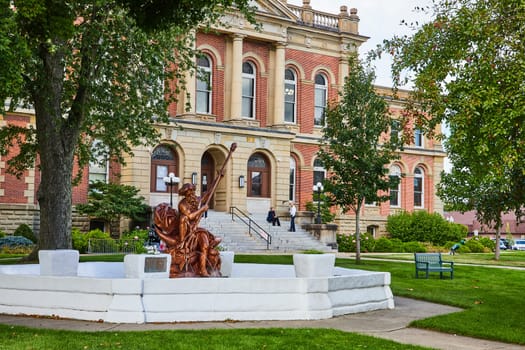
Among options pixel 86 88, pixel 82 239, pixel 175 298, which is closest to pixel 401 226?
pixel 82 239

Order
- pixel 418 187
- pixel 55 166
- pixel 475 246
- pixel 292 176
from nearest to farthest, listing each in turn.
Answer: pixel 55 166 < pixel 475 246 < pixel 292 176 < pixel 418 187

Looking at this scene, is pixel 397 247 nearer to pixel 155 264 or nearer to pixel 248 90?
pixel 248 90

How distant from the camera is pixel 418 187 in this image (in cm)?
5369

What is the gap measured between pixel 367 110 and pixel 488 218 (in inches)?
520

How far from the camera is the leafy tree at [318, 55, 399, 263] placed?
87.0ft

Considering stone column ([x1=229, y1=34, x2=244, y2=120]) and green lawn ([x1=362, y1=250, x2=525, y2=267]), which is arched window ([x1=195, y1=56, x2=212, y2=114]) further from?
green lawn ([x1=362, y1=250, x2=525, y2=267])

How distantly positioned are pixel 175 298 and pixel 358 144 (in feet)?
51.3

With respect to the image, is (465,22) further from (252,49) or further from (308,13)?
(308,13)

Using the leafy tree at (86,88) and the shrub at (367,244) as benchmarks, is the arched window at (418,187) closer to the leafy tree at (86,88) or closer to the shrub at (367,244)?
the shrub at (367,244)

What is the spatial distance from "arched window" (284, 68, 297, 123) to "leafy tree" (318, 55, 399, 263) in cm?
1848

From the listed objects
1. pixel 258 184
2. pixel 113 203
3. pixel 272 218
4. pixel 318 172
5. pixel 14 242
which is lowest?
pixel 14 242

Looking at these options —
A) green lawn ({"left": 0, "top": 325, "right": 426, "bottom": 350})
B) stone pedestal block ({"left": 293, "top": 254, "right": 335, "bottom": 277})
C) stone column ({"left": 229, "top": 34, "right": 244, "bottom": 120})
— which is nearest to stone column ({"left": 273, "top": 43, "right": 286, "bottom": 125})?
stone column ({"left": 229, "top": 34, "right": 244, "bottom": 120})

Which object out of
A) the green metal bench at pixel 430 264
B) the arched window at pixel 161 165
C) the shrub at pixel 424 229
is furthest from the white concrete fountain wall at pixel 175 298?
the shrub at pixel 424 229

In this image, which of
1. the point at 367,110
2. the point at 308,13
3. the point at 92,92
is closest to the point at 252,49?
the point at 308,13
